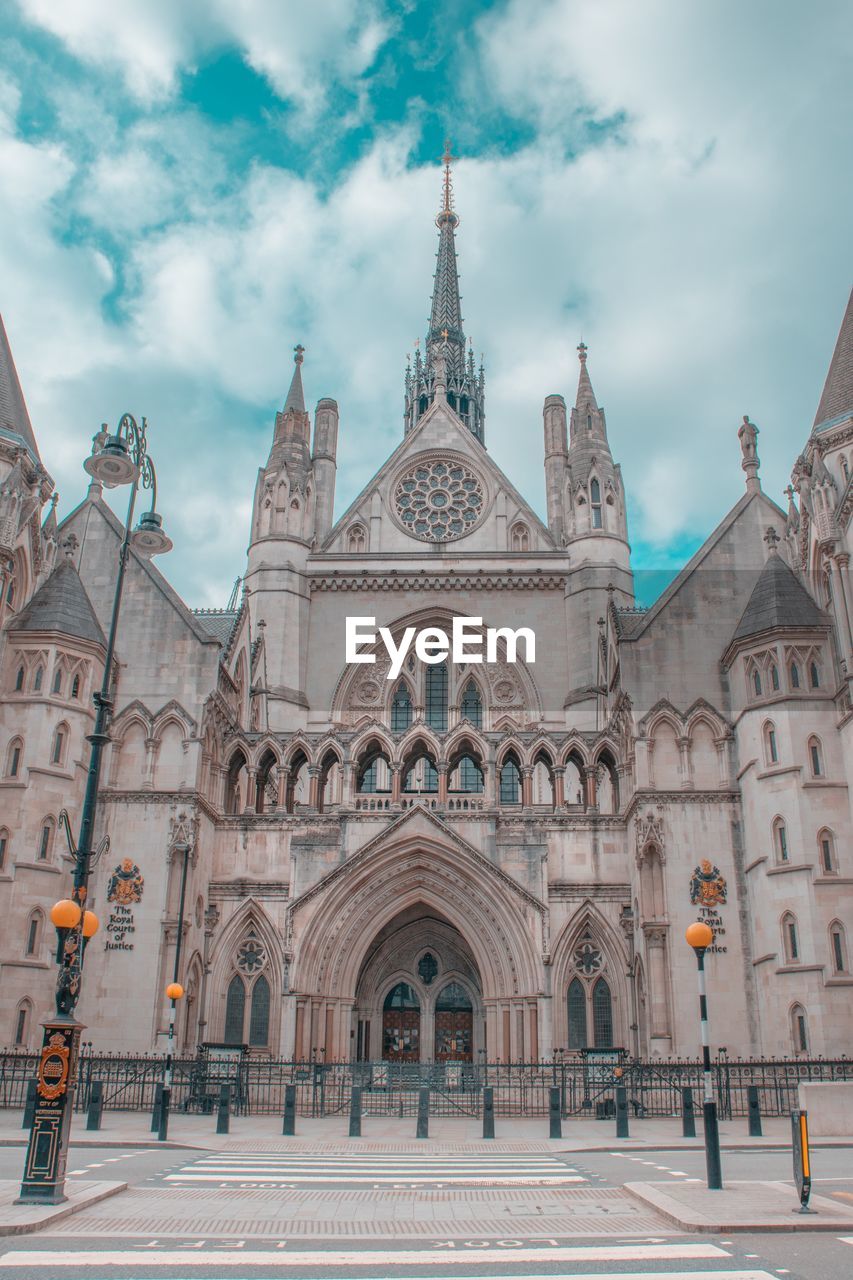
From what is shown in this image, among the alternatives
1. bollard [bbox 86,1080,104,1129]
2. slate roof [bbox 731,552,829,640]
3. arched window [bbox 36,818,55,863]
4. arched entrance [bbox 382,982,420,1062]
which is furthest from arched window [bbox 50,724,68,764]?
slate roof [bbox 731,552,829,640]

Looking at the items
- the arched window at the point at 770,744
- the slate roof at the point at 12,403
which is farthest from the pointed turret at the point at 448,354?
the arched window at the point at 770,744

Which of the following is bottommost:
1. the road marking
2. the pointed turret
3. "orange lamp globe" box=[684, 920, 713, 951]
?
the road marking

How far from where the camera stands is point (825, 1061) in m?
23.2

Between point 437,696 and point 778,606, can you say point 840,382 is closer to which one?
point 778,606

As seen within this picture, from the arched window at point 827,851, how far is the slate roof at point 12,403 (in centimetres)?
2341

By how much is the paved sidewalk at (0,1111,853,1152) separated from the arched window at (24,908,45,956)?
13.7ft

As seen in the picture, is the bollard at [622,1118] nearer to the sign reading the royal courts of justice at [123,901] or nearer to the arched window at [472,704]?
the sign reading the royal courts of justice at [123,901]

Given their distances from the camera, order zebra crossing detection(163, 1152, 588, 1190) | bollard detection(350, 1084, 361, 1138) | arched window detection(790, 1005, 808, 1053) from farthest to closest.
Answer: arched window detection(790, 1005, 808, 1053) < bollard detection(350, 1084, 361, 1138) < zebra crossing detection(163, 1152, 588, 1190)

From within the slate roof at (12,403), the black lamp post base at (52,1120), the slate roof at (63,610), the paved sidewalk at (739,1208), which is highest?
the slate roof at (12,403)

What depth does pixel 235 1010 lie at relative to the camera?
29359 millimetres

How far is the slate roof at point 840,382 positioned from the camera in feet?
93.2

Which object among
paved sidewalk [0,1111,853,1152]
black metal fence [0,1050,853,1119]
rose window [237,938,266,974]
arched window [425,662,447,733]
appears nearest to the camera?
paved sidewalk [0,1111,853,1152]

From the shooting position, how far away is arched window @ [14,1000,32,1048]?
25203 mm

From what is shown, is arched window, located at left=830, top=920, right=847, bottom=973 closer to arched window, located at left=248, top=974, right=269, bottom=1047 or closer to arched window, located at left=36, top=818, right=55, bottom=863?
arched window, located at left=248, top=974, right=269, bottom=1047
